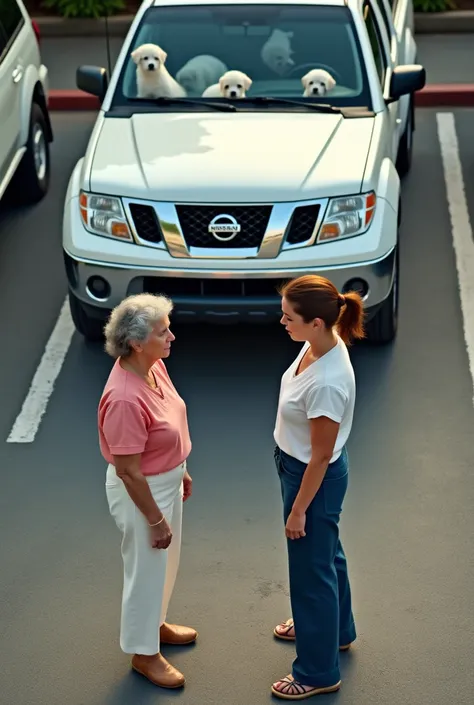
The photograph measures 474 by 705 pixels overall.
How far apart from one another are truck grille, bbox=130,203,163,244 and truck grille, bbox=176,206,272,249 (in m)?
0.16

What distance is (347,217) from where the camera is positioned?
287 inches

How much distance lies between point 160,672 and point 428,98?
28.6 ft

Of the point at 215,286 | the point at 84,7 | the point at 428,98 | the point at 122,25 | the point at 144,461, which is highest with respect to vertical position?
the point at 144,461

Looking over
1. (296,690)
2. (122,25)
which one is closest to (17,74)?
(122,25)

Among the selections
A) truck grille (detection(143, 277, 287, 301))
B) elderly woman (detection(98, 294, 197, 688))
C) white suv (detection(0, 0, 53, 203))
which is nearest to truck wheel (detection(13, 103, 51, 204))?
white suv (detection(0, 0, 53, 203))

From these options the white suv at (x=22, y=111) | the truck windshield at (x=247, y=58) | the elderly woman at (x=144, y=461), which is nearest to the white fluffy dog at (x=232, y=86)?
the truck windshield at (x=247, y=58)

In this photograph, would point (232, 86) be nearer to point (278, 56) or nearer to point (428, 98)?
point (278, 56)

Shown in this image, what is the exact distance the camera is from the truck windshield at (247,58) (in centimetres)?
827

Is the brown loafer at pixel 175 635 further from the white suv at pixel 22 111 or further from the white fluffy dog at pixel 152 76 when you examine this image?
the white suv at pixel 22 111

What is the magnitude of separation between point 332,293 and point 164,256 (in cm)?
282

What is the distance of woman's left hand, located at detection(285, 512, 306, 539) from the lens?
181 inches

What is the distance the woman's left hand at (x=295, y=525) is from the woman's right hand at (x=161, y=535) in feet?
1.52

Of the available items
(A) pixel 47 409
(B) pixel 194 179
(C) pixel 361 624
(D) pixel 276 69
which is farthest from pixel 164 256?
(C) pixel 361 624

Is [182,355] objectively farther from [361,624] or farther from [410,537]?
[361,624]
